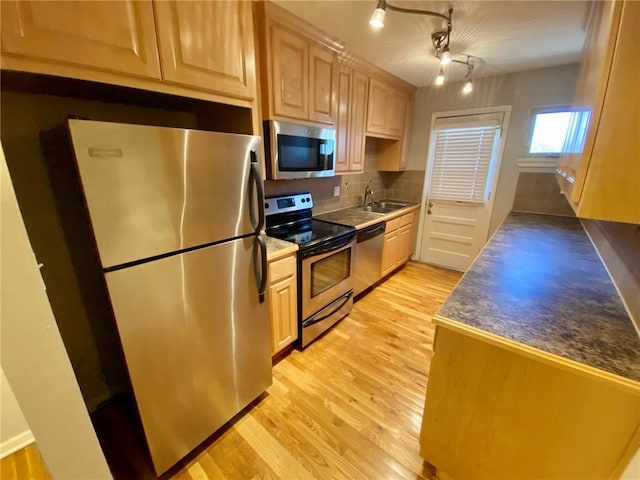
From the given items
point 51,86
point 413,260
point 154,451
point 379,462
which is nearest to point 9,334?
point 154,451

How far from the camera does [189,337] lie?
1.24 meters

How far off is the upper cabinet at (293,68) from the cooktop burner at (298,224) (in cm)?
71

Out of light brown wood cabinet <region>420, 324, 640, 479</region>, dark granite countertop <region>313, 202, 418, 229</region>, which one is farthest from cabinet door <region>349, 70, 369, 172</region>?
light brown wood cabinet <region>420, 324, 640, 479</region>

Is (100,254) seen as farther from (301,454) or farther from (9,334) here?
(301,454)

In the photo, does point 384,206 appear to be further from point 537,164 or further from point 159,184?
point 159,184

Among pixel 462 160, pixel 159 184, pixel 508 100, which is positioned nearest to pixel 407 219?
pixel 462 160

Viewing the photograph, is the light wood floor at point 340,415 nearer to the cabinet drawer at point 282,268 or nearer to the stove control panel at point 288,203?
the cabinet drawer at point 282,268

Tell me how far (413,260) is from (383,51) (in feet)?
9.21

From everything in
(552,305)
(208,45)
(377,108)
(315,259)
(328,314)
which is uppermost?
(377,108)

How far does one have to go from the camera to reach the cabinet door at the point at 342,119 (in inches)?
92.7

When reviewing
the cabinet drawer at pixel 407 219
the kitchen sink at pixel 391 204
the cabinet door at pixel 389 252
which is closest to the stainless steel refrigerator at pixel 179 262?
the cabinet door at pixel 389 252

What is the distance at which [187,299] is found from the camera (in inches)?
47.2

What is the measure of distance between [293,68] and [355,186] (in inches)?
69.1

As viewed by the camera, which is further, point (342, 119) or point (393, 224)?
point (393, 224)
